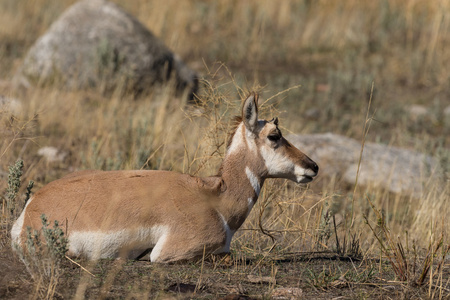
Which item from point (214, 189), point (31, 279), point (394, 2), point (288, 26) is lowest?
point (31, 279)

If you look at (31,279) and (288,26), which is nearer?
(31,279)

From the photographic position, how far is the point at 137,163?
8.16 m

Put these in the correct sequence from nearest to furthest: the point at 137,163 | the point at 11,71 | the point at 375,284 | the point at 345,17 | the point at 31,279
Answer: the point at 31,279, the point at 375,284, the point at 137,163, the point at 11,71, the point at 345,17

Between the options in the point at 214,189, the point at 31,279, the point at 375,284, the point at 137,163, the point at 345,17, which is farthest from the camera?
the point at 345,17

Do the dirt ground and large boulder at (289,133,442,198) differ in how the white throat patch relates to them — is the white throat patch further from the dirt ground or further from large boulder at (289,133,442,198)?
large boulder at (289,133,442,198)

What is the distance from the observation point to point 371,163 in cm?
989

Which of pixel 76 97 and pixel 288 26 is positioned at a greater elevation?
pixel 288 26

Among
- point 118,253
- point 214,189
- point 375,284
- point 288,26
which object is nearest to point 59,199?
point 118,253

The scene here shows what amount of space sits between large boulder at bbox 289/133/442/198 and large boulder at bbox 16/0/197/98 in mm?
3528

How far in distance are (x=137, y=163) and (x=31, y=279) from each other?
143 inches

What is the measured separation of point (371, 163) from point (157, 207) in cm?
557

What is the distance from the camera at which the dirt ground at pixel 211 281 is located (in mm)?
4477

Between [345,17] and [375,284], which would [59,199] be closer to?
[375,284]

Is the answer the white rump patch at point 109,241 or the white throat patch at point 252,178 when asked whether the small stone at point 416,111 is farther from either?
the white rump patch at point 109,241
